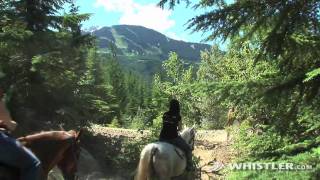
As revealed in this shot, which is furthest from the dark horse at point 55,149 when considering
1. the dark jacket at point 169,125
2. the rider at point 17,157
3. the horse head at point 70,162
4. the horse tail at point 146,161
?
the dark jacket at point 169,125

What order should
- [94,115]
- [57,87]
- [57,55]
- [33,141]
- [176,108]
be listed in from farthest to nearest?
1. [94,115]
2. [57,87]
3. [57,55]
4. [176,108]
5. [33,141]

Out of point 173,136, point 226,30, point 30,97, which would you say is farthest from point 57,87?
point 226,30

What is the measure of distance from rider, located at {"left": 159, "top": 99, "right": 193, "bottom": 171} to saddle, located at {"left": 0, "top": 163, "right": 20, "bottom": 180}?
575cm

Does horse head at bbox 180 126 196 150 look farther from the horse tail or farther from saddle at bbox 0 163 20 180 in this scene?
saddle at bbox 0 163 20 180

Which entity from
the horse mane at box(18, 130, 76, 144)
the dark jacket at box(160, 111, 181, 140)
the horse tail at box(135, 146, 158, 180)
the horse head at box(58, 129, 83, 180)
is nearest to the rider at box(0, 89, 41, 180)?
the horse mane at box(18, 130, 76, 144)

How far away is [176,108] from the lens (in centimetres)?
1124

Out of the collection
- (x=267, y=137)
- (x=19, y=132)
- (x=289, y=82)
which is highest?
(x=289, y=82)

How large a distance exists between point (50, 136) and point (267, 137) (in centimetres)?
438

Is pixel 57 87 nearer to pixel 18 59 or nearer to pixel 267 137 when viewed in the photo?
pixel 18 59

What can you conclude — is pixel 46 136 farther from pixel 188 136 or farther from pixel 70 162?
pixel 188 136

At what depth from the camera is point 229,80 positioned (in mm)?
10469

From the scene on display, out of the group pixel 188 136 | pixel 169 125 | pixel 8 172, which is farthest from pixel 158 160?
A: pixel 8 172

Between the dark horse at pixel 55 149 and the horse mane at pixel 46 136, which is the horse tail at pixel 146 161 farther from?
the horse mane at pixel 46 136

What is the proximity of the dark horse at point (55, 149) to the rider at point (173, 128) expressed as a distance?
4192 millimetres
